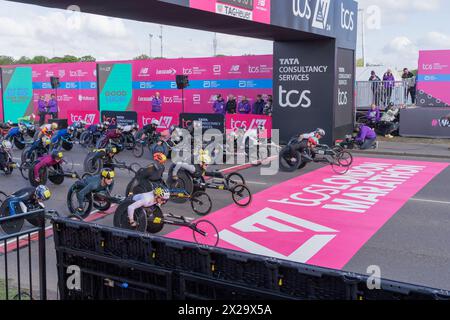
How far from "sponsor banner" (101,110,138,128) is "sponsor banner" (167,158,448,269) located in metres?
9.56

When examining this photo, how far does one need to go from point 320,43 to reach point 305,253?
13220 millimetres

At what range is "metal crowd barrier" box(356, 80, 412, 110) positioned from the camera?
24.5 m

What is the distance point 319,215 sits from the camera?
31.9 ft

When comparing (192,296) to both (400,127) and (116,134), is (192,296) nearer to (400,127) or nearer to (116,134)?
(116,134)

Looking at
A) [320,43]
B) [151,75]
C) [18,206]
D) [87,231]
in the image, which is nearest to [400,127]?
[320,43]

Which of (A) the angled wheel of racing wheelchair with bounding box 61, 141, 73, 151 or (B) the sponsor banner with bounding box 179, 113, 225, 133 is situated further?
(B) the sponsor banner with bounding box 179, 113, 225, 133

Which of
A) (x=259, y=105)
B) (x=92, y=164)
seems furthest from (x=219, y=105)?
(x=92, y=164)

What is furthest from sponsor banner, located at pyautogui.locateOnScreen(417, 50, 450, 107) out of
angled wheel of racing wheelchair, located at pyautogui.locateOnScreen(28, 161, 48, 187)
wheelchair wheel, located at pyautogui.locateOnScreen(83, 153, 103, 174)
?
angled wheel of racing wheelchair, located at pyautogui.locateOnScreen(28, 161, 48, 187)

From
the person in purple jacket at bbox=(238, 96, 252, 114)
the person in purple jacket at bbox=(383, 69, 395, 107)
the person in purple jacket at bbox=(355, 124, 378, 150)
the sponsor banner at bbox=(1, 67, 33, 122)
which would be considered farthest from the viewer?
the sponsor banner at bbox=(1, 67, 33, 122)

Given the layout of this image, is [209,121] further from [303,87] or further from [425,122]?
[425,122]

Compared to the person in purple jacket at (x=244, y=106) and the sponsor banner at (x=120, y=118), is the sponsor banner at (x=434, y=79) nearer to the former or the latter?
the person in purple jacket at (x=244, y=106)

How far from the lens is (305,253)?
759 centimetres

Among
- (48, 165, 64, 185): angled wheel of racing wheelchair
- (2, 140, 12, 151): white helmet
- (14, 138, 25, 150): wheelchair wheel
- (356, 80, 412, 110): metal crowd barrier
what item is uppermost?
(356, 80, 412, 110): metal crowd barrier

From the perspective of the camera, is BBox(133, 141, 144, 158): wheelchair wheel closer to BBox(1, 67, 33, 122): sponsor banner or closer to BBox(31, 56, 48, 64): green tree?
BBox(1, 67, 33, 122): sponsor banner
